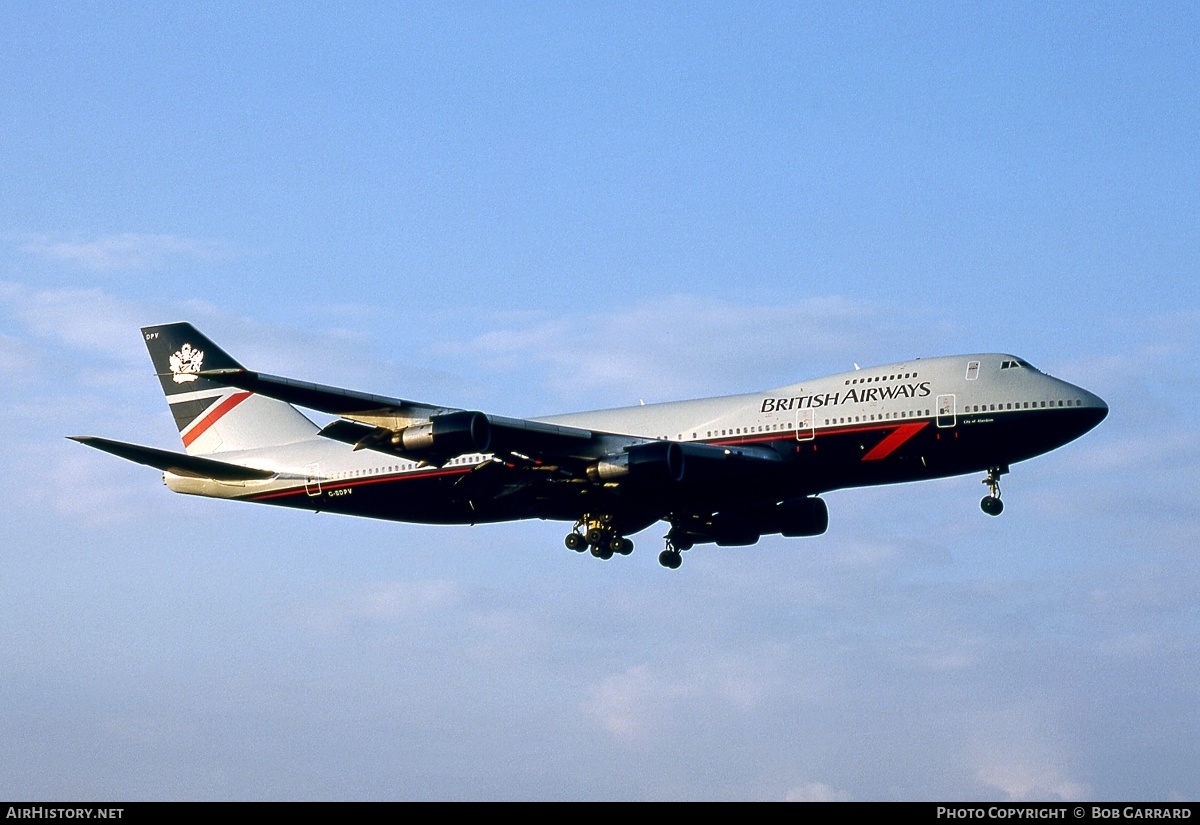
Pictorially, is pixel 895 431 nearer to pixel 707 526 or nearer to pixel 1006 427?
pixel 1006 427

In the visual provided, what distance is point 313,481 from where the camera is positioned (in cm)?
6291

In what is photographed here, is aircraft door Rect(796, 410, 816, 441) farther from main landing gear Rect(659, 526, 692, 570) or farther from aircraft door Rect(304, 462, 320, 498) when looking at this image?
aircraft door Rect(304, 462, 320, 498)

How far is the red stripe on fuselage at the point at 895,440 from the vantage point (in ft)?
175

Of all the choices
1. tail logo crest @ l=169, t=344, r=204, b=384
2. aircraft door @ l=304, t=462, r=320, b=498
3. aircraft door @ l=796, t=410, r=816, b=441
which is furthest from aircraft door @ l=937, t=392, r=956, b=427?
tail logo crest @ l=169, t=344, r=204, b=384

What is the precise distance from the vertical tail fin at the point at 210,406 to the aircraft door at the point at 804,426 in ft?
72.4

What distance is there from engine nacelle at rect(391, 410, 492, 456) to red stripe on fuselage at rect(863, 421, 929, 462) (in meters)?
13.4

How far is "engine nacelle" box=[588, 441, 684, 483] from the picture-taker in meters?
53.8

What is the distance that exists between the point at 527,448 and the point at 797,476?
9.66m

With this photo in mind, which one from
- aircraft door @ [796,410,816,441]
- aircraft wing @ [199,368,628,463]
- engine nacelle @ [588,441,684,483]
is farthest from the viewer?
aircraft door @ [796,410,816,441]

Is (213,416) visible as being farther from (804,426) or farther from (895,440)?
(895,440)

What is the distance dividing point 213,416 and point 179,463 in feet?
25.4
